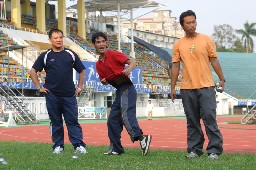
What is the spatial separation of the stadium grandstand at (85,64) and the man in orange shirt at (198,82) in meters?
24.2

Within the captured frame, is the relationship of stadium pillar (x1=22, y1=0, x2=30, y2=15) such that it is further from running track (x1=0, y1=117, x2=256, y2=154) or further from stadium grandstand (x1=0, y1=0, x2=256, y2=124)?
running track (x1=0, y1=117, x2=256, y2=154)

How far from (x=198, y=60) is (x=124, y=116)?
1.70 meters

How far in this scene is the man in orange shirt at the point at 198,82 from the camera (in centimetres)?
844

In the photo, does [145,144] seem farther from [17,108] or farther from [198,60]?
[17,108]

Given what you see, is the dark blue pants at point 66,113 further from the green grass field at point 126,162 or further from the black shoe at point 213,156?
the black shoe at point 213,156

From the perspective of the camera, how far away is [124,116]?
9289 millimetres

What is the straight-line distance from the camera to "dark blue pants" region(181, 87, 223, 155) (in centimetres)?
841

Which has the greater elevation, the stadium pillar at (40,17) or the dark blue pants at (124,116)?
the stadium pillar at (40,17)

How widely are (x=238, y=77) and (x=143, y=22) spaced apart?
54.0 meters

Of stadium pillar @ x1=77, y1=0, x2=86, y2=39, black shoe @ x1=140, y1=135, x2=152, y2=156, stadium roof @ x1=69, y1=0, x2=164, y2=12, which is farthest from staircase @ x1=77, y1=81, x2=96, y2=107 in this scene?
black shoe @ x1=140, y1=135, x2=152, y2=156

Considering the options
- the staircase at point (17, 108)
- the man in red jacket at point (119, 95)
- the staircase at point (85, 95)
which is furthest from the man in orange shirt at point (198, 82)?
the staircase at point (85, 95)

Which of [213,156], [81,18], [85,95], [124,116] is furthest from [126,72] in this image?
[81,18]

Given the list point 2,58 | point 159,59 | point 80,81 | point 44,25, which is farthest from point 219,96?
point 80,81

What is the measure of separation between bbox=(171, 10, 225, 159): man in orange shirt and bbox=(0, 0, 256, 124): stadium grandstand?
2421cm
